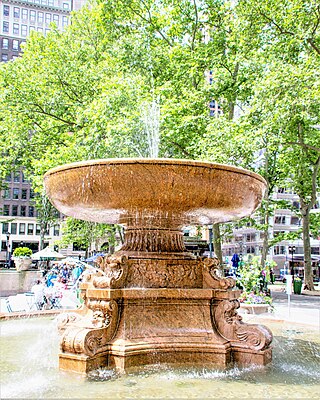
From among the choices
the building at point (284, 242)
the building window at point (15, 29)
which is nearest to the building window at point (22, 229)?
the building window at point (15, 29)

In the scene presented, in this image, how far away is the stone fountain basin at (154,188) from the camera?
525 centimetres

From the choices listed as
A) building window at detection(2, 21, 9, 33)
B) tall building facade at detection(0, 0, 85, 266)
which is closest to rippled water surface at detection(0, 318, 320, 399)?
tall building facade at detection(0, 0, 85, 266)

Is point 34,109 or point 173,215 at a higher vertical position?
point 34,109

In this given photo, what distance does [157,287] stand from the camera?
602 centimetres

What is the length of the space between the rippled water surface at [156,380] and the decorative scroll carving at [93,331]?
0.27 metres

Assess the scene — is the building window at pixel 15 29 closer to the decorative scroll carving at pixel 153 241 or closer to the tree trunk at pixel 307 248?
the tree trunk at pixel 307 248

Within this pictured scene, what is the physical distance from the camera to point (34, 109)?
23875mm

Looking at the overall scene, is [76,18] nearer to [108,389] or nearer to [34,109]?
[34,109]

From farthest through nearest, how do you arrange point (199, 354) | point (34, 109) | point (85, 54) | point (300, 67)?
1. point (85, 54)
2. point (34, 109)
3. point (300, 67)
4. point (199, 354)

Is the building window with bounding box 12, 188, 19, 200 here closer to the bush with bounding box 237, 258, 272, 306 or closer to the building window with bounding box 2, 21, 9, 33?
the building window with bounding box 2, 21, 9, 33

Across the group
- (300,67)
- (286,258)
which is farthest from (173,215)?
(286,258)

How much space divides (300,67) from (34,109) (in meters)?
13.6

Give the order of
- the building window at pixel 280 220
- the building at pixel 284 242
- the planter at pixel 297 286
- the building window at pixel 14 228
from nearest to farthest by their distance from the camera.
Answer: the planter at pixel 297 286 < the building at pixel 284 242 < the building window at pixel 280 220 < the building window at pixel 14 228

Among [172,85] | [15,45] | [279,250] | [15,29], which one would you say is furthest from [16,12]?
[172,85]
